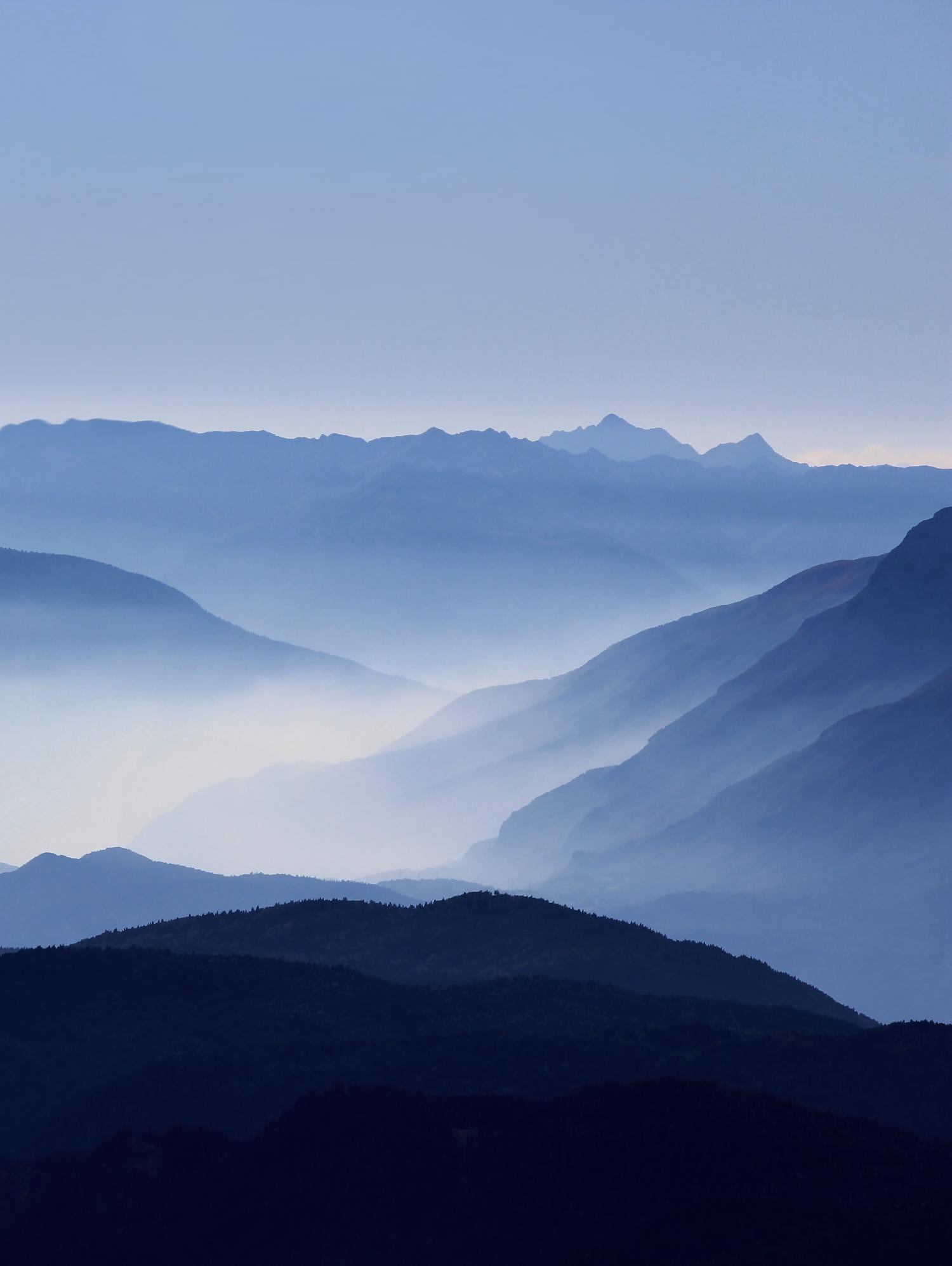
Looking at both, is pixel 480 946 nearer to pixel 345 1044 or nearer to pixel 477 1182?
pixel 345 1044

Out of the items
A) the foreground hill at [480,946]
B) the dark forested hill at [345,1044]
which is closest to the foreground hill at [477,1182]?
the dark forested hill at [345,1044]

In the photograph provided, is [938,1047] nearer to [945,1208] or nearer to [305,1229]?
[945,1208]

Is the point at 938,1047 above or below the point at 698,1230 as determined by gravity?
above

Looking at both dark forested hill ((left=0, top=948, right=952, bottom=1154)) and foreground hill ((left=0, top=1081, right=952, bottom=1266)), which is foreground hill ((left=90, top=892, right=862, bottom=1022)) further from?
foreground hill ((left=0, top=1081, right=952, bottom=1266))

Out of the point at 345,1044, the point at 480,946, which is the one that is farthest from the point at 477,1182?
the point at 480,946

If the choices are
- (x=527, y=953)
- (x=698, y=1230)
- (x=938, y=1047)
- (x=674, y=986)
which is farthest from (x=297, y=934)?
(x=698, y=1230)

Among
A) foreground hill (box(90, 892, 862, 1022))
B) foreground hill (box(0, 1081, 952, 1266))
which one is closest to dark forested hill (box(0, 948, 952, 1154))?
foreground hill (box(0, 1081, 952, 1266))
